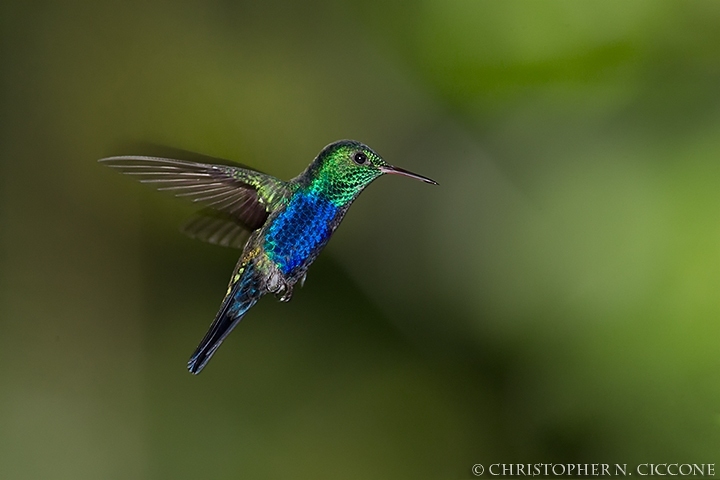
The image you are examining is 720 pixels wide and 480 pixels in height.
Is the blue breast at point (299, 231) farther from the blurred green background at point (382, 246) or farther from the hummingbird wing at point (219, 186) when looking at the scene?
the blurred green background at point (382, 246)

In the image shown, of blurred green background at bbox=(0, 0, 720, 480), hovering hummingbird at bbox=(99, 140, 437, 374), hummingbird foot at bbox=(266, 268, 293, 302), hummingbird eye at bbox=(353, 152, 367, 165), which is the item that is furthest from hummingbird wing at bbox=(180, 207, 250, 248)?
blurred green background at bbox=(0, 0, 720, 480)

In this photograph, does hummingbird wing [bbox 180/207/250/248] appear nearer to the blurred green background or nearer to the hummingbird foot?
the hummingbird foot

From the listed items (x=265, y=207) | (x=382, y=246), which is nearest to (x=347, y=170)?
(x=265, y=207)

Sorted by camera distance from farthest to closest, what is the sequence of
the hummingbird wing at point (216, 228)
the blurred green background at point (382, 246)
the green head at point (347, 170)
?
the blurred green background at point (382, 246)
the hummingbird wing at point (216, 228)
the green head at point (347, 170)

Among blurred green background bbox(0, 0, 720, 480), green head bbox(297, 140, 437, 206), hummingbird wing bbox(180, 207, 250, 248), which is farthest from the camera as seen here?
blurred green background bbox(0, 0, 720, 480)

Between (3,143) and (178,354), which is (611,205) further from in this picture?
(3,143)

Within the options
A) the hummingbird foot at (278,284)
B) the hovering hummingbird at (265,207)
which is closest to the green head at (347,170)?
the hovering hummingbird at (265,207)

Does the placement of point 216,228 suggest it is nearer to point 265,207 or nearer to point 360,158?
point 265,207
